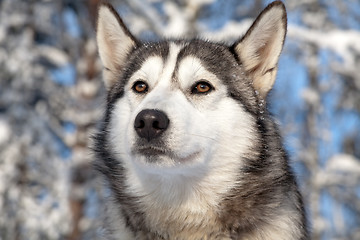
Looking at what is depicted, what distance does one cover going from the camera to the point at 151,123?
2699 millimetres

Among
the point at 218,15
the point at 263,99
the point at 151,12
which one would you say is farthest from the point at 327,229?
the point at 263,99

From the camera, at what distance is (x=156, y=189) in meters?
2.97

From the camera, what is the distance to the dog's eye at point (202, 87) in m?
3.14

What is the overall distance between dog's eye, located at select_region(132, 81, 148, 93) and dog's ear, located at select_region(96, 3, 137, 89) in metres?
0.48

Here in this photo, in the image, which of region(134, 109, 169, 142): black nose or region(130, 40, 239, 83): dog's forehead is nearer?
region(134, 109, 169, 142): black nose

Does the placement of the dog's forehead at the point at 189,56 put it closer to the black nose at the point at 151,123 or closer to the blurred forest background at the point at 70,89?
the black nose at the point at 151,123

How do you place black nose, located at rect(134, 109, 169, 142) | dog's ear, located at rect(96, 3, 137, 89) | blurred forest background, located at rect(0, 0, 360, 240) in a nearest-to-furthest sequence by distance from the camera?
black nose, located at rect(134, 109, 169, 142)
dog's ear, located at rect(96, 3, 137, 89)
blurred forest background, located at rect(0, 0, 360, 240)

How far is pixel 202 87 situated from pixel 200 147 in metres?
0.48

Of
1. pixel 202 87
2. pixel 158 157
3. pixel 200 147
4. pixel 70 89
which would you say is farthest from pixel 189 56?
pixel 70 89

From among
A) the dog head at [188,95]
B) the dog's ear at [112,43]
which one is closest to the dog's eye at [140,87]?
the dog head at [188,95]

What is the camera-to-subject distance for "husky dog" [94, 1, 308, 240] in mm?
2781

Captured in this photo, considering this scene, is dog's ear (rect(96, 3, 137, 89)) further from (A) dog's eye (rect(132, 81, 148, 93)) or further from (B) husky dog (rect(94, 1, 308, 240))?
(A) dog's eye (rect(132, 81, 148, 93))

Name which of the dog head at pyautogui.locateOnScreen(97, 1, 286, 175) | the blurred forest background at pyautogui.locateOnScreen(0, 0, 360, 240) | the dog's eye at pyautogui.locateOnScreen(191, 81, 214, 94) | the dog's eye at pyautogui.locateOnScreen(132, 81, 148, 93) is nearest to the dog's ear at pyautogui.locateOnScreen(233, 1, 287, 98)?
the dog head at pyautogui.locateOnScreen(97, 1, 286, 175)

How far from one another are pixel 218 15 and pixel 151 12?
5.48 feet
